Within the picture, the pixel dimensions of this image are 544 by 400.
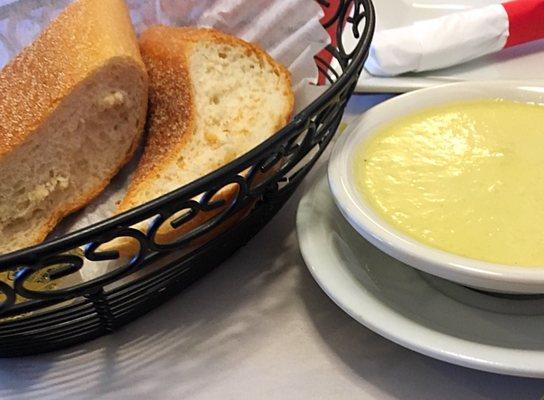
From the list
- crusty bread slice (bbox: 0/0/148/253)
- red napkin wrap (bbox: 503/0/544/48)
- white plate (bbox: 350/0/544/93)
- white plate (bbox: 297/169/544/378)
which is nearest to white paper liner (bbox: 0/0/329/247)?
→ crusty bread slice (bbox: 0/0/148/253)

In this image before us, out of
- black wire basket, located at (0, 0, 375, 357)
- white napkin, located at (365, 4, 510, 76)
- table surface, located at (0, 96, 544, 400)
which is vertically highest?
black wire basket, located at (0, 0, 375, 357)

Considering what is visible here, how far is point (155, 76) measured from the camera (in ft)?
2.77

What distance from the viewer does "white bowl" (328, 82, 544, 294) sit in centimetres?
53

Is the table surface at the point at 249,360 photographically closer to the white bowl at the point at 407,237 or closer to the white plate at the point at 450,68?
the white bowl at the point at 407,237

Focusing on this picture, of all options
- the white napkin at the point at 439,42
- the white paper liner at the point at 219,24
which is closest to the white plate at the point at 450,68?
the white napkin at the point at 439,42

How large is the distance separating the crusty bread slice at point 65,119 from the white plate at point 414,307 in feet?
0.88

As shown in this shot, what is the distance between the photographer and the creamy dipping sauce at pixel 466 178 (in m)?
0.59

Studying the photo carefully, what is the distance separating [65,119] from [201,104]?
0.55 ft

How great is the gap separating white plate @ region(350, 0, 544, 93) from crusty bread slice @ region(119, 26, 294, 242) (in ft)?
0.67

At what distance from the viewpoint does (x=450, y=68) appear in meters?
1.03

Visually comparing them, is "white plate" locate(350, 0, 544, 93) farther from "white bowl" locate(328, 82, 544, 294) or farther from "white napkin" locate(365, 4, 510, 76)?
"white bowl" locate(328, 82, 544, 294)

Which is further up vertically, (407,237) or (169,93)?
(169,93)

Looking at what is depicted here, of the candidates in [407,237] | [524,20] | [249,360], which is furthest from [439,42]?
[249,360]

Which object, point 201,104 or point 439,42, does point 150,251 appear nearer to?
point 201,104
